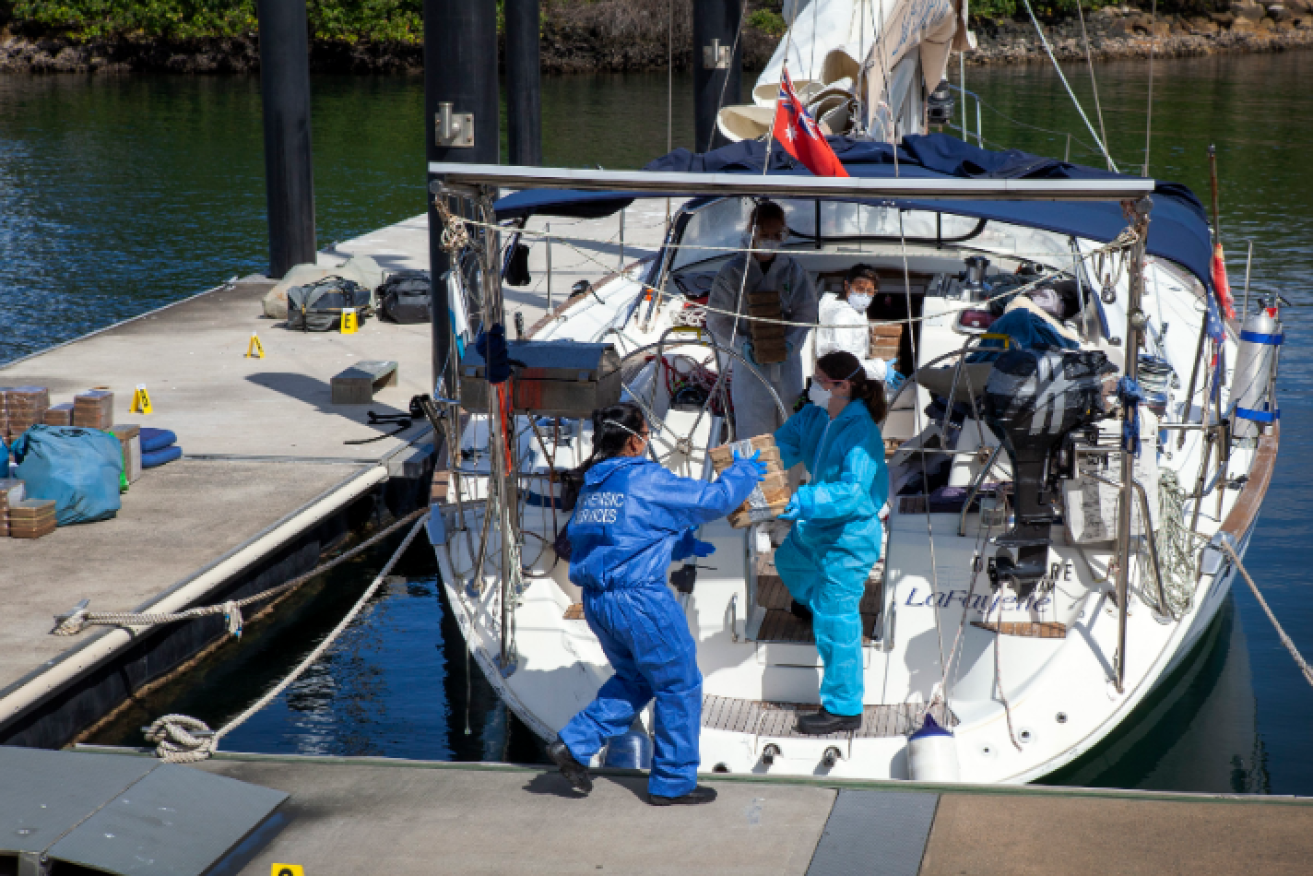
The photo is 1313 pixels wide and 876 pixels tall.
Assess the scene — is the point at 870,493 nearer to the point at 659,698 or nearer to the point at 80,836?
the point at 659,698

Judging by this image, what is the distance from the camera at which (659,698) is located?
4371 mm

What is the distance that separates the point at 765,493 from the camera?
491 cm

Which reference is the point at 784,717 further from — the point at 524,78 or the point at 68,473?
the point at 524,78

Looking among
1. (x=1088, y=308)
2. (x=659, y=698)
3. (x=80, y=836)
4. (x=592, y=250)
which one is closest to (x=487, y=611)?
(x=659, y=698)

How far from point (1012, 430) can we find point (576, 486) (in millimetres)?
2013

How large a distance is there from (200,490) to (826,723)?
4393 mm

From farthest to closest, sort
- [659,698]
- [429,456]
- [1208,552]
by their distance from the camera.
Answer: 1. [429,456]
2. [1208,552]
3. [659,698]

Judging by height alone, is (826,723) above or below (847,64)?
below

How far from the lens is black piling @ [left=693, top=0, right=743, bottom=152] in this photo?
14.3 metres

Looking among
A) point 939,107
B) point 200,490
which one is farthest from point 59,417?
point 939,107

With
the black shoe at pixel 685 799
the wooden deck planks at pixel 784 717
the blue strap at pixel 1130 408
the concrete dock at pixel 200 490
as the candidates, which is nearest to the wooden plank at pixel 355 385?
the concrete dock at pixel 200 490

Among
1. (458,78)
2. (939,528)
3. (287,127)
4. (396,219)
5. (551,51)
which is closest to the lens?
(939,528)

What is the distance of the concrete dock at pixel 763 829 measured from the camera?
394cm

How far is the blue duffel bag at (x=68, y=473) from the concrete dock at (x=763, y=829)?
10.3 ft
